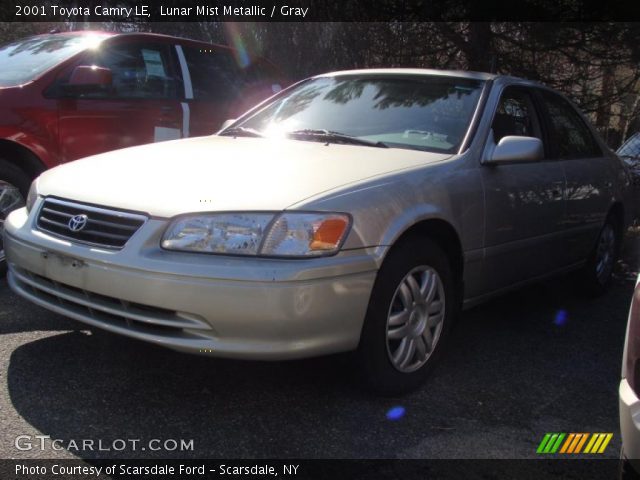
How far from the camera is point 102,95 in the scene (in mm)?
5004

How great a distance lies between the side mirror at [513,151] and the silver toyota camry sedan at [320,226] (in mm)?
11

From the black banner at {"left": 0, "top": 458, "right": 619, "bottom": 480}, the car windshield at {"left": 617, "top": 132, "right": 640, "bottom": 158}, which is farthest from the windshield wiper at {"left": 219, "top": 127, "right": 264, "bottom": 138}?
the car windshield at {"left": 617, "top": 132, "right": 640, "bottom": 158}

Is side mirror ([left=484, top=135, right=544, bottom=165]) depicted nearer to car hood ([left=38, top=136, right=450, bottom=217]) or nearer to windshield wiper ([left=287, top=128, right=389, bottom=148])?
car hood ([left=38, top=136, right=450, bottom=217])

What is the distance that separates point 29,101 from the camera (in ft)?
14.7

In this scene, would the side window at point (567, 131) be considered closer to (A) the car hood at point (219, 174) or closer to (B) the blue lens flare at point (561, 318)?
(B) the blue lens flare at point (561, 318)

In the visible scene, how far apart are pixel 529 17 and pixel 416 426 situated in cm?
649

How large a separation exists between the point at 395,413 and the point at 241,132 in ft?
6.82

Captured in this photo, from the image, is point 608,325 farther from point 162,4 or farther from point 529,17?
point 162,4

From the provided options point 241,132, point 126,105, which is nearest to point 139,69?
point 126,105

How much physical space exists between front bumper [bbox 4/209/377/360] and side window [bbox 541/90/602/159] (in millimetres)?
2364

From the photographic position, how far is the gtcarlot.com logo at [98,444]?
97.1 inches

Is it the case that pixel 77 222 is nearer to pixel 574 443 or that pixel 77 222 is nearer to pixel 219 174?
pixel 219 174

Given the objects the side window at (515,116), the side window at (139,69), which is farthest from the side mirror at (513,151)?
the side window at (139,69)

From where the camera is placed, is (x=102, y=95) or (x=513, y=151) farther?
(x=102, y=95)
